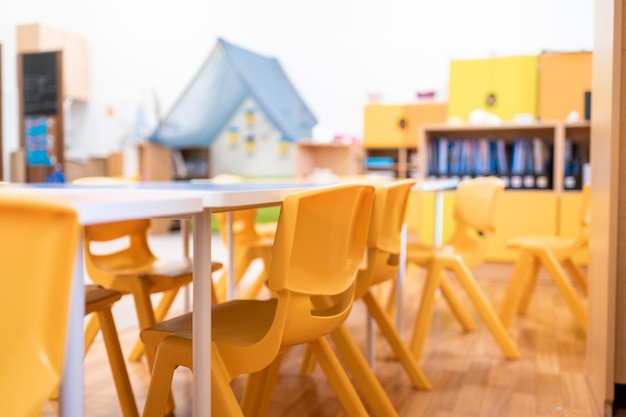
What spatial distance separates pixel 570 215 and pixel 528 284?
104 centimetres

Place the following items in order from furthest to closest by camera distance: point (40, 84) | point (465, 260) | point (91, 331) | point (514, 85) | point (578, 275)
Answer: point (40, 84) → point (514, 85) → point (578, 275) → point (465, 260) → point (91, 331)

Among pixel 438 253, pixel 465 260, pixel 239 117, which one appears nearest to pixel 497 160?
pixel 465 260

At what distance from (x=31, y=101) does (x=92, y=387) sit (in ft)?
17.6

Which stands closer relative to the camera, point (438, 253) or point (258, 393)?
point (258, 393)

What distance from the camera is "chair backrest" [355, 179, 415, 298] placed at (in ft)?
5.71

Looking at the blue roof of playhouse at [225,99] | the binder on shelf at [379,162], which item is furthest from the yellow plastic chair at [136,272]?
the binder on shelf at [379,162]

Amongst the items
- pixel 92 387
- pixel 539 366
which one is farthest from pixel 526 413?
pixel 92 387

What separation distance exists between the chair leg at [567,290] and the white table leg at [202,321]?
2255mm

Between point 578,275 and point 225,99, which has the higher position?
point 225,99

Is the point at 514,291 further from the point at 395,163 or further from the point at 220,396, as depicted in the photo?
the point at 395,163

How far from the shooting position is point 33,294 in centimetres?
55

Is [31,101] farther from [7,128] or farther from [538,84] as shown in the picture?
[538,84]

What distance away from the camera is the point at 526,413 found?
191cm

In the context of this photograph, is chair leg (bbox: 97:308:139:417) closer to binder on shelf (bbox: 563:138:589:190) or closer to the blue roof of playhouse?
binder on shelf (bbox: 563:138:589:190)
